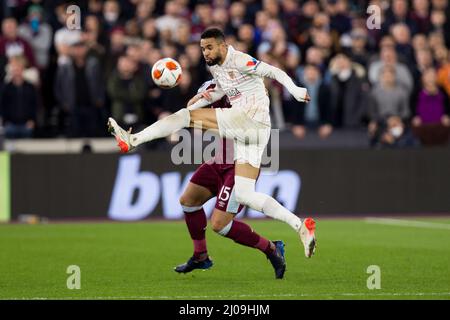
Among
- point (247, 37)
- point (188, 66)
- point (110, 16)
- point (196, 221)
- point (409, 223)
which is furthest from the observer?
point (110, 16)

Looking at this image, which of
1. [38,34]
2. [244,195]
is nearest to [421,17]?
[38,34]

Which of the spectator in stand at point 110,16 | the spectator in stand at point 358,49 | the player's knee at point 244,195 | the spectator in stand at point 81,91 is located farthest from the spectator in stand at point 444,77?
the player's knee at point 244,195

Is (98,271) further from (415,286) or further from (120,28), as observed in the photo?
(120,28)

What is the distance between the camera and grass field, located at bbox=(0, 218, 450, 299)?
1079 centimetres

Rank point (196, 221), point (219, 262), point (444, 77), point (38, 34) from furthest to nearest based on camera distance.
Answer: point (444, 77)
point (38, 34)
point (219, 262)
point (196, 221)

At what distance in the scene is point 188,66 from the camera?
817 inches

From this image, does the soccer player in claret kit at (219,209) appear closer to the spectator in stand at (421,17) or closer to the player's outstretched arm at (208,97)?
the player's outstretched arm at (208,97)

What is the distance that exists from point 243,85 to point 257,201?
126 cm

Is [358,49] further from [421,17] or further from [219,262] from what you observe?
[219,262]

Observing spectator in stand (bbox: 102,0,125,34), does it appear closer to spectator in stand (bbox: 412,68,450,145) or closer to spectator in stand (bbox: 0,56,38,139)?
spectator in stand (bbox: 0,56,38,139)

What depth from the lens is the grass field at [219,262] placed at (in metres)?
10.8

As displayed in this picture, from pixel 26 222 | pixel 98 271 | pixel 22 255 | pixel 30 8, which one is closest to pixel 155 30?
pixel 30 8

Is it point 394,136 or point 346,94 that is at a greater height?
point 346,94

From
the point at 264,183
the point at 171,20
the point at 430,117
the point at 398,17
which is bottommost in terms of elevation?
the point at 264,183
